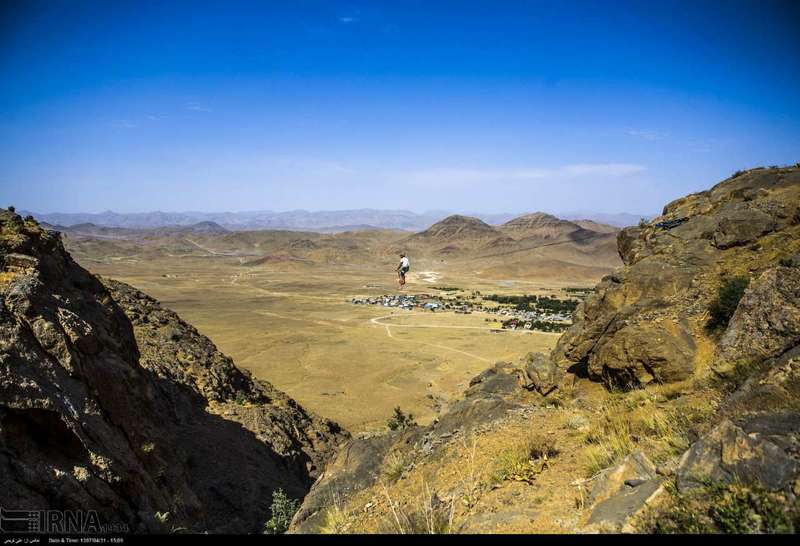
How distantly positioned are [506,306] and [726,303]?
62.4 m

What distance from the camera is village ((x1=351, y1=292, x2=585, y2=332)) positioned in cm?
5191

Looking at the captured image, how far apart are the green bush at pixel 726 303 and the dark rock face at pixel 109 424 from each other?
435 inches

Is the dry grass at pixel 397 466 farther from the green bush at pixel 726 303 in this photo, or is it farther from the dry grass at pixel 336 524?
the green bush at pixel 726 303

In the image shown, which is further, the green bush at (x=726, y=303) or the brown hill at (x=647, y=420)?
the green bush at (x=726, y=303)

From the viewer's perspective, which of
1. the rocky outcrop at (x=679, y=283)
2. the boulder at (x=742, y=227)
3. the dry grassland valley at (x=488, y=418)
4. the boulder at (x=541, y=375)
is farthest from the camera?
the boulder at (x=541, y=375)

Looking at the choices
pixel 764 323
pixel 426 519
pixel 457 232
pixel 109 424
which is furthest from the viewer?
pixel 457 232

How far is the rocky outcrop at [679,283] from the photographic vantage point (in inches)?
340

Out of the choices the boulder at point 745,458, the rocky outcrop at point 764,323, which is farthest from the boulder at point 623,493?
the rocky outcrop at point 764,323

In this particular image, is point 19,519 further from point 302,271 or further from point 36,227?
point 302,271

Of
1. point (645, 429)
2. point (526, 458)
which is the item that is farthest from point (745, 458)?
point (526, 458)

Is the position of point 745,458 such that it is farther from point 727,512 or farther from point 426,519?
point 426,519

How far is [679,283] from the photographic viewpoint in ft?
33.3

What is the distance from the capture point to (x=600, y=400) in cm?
893

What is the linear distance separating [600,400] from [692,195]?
1082cm
